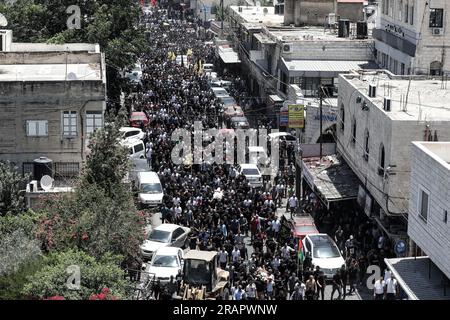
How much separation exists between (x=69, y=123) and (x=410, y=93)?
42.6ft

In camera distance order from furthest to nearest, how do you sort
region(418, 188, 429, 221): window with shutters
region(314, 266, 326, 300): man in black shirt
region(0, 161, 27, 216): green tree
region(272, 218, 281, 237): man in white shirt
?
region(272, 218, 281, 237): man in white shirt, region(0, 161, 27, 216): green tree, region(314, 266, 326, 300): man in black shirt, region(418, 188, 429, 221): window with shutters

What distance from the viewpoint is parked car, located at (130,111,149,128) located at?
2259 inches

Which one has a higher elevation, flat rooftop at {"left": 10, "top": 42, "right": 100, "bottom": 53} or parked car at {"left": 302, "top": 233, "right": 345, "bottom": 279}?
flat rooftop at {"left": 10, "top": 42, "right": 100, "bottom": 53}

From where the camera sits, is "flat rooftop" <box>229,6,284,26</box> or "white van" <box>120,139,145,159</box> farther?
"flat rooftop" <box>229,6,284,26</box>

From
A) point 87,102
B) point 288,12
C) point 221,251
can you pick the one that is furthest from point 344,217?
point 288,12

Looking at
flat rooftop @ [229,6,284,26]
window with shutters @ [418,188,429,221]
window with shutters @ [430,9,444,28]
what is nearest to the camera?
window with shutters @ [418,188,429,221]

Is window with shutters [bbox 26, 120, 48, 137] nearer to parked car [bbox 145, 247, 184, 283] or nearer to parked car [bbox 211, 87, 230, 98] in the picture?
parked car [bbox 145, 247, 184, 283]

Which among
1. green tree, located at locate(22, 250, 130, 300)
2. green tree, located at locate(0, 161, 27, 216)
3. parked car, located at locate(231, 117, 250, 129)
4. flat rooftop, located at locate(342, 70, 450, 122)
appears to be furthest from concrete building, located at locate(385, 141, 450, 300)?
parked car, located at locate(231, 117, 250, 129)

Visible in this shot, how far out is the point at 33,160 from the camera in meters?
37.3

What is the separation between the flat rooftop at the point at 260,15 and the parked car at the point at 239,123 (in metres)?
18.3

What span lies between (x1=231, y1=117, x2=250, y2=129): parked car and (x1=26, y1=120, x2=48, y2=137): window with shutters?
2176cm

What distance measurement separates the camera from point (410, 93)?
→ 40.9 m

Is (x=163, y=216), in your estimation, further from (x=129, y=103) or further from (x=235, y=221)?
(x=129, y=103)

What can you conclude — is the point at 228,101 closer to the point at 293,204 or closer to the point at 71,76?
the point at 293,204
